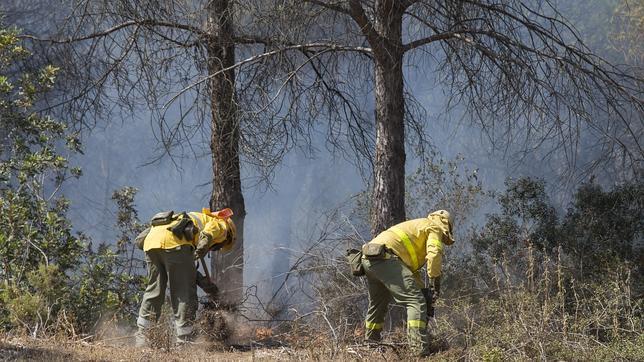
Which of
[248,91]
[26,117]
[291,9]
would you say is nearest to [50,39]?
[26,117]

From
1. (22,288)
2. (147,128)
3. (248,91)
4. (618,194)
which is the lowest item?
(22,288)

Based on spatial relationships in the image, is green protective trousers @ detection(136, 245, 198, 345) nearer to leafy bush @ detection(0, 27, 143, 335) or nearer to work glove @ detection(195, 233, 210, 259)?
work glove @ detection(195, 233, 210, 259)

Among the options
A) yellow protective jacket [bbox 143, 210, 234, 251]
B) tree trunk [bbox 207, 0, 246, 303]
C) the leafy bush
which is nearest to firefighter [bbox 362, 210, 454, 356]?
yellow protective jacket [bbox 143, 210, 234, 251]

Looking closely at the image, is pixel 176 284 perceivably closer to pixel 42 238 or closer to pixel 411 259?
pixel 42 238

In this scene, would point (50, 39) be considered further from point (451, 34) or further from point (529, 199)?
point (529, 199)

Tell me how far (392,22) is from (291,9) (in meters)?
1.48

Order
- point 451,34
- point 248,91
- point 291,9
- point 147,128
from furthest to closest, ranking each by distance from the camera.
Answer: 1. point 147,128
2. point 248,91
3. point 451,34
4. point 291,9

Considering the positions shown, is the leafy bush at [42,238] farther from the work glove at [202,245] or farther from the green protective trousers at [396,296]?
the green protective trousers at [396,296]

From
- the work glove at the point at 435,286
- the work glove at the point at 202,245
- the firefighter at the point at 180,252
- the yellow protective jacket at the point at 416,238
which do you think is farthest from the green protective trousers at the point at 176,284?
the work glove at the point at 435,286

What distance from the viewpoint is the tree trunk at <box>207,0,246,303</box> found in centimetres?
1122

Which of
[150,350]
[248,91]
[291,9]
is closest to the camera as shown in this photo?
[150,350]

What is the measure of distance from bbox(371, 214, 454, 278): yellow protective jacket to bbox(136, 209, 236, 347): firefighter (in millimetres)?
1594

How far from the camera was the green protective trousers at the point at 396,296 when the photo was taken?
830 cm

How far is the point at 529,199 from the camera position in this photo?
12.9 meters
